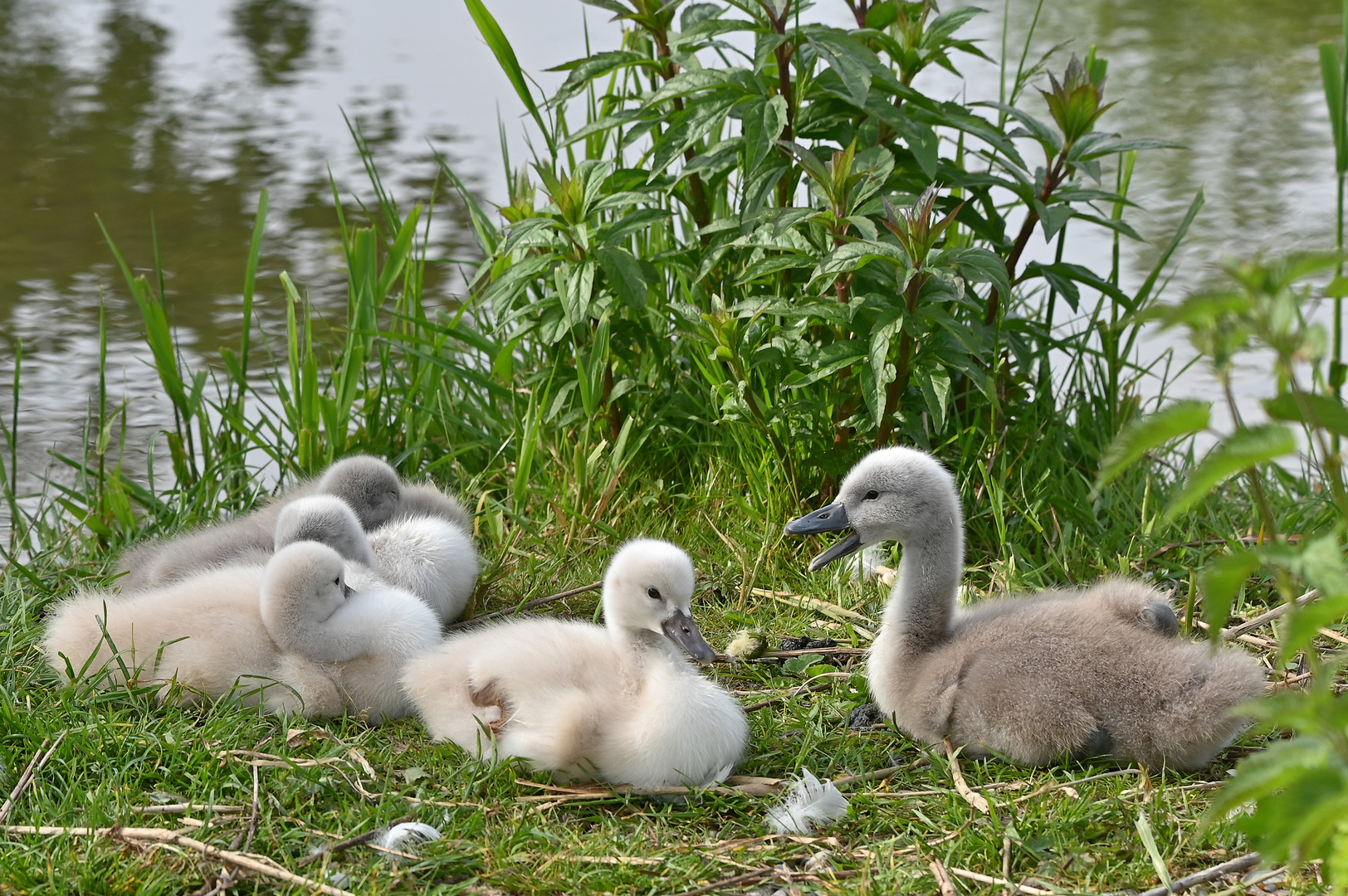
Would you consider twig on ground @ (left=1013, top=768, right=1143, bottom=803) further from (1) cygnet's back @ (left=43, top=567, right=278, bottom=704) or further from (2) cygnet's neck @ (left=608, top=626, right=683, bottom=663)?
(1) cygnet's back @ (left=43, top=567, right=278, bottom=704)

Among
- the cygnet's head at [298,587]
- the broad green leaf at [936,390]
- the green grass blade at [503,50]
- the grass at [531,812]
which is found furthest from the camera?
the green grass blade at [503,50]

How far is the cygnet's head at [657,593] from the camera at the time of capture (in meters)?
2.98

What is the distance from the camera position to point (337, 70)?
976 cm

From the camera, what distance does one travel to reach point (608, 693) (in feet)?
9.76

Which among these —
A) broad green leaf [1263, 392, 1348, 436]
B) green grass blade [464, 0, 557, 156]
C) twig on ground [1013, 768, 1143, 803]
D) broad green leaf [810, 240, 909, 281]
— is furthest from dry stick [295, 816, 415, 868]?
green grass blade [464, 0, 557, 156]

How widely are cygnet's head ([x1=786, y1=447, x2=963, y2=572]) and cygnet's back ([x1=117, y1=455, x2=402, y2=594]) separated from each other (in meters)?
1.39

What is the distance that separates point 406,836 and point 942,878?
3.54 ft

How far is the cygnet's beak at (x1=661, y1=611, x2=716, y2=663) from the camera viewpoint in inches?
118

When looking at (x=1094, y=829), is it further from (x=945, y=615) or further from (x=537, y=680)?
(x=537, y=680)

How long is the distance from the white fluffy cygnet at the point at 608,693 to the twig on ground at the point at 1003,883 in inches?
23.1

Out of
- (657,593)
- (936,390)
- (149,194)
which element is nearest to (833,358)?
(936,390)

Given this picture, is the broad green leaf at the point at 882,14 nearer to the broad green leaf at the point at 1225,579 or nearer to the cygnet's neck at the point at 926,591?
the cygnet's neck at the point at 926,591

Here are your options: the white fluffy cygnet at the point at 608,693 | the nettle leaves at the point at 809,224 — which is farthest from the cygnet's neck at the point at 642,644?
the nettle leaves at the point at 809,224

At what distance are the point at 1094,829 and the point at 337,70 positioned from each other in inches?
338
